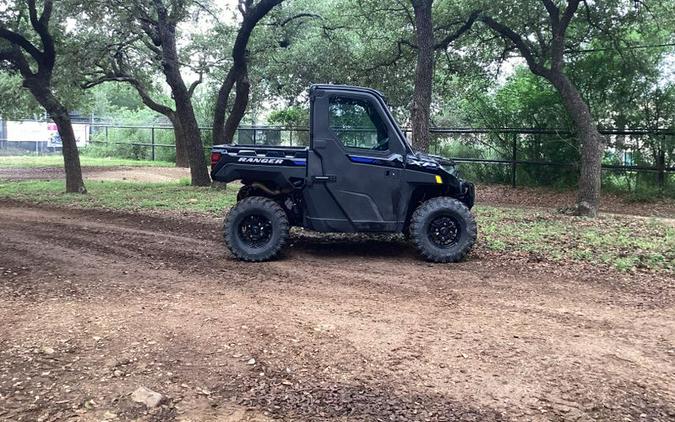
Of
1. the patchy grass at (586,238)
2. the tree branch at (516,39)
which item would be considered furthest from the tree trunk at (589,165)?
the tree branch at (516,39)

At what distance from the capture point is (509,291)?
620 centimetres

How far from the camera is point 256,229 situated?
7723 millimetres

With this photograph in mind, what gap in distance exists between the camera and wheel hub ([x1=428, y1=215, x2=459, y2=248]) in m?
7.63

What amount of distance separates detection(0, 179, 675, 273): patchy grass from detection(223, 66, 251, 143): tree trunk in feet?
6.53

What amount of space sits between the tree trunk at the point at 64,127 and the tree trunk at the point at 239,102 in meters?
4.22

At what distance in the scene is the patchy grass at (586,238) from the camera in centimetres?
774

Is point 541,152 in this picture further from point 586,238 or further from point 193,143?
point 193,143

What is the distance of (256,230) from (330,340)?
3.30 metres

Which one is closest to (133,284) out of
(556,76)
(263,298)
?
(263,298)

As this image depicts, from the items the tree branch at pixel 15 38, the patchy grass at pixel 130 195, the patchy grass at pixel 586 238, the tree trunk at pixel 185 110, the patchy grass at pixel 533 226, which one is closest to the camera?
the patchy grass at pixel 586 238

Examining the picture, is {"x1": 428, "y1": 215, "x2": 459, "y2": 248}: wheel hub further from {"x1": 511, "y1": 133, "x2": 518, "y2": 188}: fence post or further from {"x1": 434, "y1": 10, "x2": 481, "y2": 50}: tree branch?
{"x1": 511, "y1": 133, "x2": 518, "y2": 188}: fence post

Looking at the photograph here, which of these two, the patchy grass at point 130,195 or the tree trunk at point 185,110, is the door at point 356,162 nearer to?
the patchy grass at point 130,195

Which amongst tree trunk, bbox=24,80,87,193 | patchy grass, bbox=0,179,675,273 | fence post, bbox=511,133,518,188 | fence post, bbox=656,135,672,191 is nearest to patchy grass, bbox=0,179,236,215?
patchy grass, bbox=0,179,675,273

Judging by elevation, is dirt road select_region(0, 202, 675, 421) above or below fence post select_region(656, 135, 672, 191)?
below
